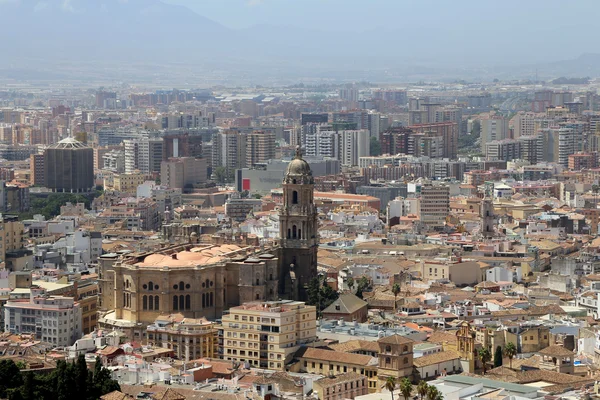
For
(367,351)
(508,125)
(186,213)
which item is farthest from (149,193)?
(508,125)

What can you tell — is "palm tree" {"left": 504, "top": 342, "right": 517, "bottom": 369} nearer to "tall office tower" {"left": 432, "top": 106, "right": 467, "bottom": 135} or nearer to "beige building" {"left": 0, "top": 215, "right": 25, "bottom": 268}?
"beige building" {"left": 0, "top": 215, "right": 25, "bottom": 268}

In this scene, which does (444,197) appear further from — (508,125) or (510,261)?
(508,125)

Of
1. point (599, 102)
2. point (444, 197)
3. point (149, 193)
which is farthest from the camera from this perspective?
point (599, 102)

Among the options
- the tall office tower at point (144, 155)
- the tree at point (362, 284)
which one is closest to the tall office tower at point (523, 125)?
the tall office tower at point (144, 155)

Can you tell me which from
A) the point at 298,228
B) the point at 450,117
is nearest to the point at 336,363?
the point at 298,228

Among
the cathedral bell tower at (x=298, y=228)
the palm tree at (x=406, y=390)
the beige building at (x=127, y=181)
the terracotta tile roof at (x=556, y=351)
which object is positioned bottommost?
the beige building at (x=127, y=181)

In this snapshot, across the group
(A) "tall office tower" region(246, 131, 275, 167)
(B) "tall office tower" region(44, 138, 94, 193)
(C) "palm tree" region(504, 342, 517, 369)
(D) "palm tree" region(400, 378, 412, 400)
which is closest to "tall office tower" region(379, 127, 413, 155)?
(A) "tall office tower" region(246, 131, 275, 167)

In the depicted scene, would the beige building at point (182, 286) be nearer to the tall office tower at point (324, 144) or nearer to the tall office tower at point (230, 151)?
the tall office tower at point (230, 151)
